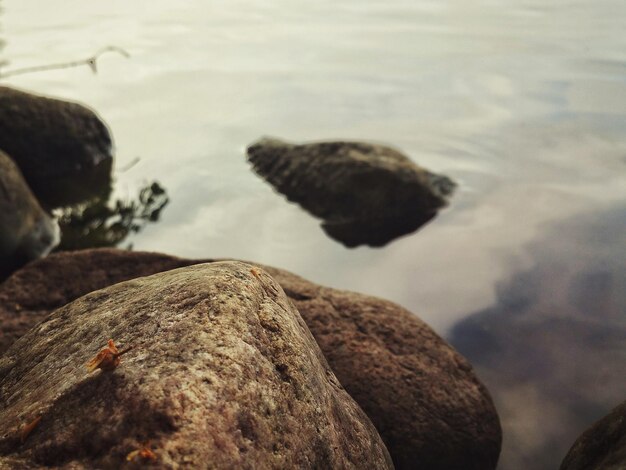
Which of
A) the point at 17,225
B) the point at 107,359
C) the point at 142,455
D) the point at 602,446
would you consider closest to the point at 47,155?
the point at 17,225

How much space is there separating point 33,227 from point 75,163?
2045 mm

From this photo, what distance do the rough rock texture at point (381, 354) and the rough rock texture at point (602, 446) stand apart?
75 cm

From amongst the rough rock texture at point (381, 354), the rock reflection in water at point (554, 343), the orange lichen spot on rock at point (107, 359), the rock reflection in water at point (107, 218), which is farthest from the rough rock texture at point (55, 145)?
the orange lichen spot on rock at point (107, 359)

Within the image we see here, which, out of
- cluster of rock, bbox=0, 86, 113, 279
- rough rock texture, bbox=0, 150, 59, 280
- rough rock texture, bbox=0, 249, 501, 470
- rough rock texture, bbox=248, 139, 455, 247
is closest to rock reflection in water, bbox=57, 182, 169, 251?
cluster of rock, bbox=0, 86, 113, 279

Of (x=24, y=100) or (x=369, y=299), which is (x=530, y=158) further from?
(x=24, y=100)

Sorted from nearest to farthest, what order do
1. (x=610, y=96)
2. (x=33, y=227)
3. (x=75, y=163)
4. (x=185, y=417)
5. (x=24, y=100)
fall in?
(x=185, y=417), (x=33, y=227), (x=24, y=100), (x=75, y=163), (x=610, y=96)

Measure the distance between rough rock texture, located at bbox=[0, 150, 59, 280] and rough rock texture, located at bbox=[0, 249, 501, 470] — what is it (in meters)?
1.55

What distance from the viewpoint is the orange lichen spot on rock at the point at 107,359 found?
2.19 m

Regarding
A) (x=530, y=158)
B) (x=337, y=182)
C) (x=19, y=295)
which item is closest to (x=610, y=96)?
(x=530, y=158)

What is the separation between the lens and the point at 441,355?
4.09m

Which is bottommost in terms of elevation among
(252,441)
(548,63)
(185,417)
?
(548,63)

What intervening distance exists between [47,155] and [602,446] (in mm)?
6648

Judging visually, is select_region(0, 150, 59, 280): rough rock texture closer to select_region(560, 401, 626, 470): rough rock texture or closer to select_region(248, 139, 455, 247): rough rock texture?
select_region(248, 139, 455, 247): rough rock texture

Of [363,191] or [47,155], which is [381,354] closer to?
[363,191]
